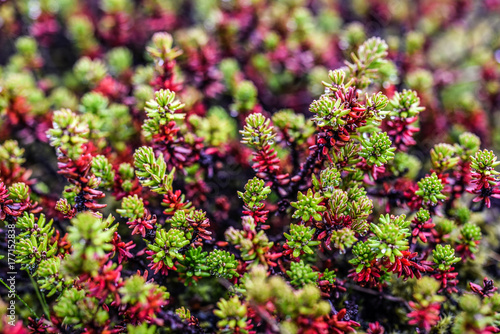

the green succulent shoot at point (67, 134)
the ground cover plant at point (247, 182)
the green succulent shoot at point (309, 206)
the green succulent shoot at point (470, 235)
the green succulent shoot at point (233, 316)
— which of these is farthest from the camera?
the green succulent shoot at point (470, 235)

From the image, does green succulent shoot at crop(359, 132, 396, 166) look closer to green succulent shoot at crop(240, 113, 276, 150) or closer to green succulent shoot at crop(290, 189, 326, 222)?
green succulent shoot at crop(290, 189, 326, 222)

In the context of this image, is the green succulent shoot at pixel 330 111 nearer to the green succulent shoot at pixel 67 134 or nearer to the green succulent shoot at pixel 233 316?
the green succulent shoot at pixel 233 316

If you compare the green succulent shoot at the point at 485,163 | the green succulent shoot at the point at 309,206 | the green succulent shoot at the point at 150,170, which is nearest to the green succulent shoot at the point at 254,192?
the green succulent shoot at the point at 309,206

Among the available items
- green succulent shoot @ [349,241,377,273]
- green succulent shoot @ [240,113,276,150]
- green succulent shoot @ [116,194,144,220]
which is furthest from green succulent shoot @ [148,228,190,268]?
green succulent shoot @ [349,241,377,273]

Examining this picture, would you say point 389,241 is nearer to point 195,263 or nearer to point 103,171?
point 195,263

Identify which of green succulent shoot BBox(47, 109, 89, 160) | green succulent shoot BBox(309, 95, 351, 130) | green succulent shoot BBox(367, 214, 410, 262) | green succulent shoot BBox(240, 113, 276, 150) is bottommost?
green succulent shoot BBox(367, 214, 410, 262)

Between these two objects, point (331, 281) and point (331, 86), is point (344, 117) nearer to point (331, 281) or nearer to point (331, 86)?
point (331, 86)

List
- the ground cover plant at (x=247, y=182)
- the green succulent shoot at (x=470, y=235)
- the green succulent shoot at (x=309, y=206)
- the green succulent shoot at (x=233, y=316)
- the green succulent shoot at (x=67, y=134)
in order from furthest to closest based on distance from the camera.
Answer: the green succulent shoot at (x=470, y=235) < the green succulent shoot at (x=67, y=134) < the green succulent shoot at (x=309, y=206) < the ground cover plant at (x=247, y=182) < the green succulent shoot at (x=233, y=316)

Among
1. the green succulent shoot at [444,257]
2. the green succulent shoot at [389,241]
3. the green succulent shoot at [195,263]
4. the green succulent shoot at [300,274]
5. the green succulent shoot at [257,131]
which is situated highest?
the green succulent shoot at [257,131]

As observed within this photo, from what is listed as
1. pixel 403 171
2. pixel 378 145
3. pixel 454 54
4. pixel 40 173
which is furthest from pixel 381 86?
pixel 40 173
